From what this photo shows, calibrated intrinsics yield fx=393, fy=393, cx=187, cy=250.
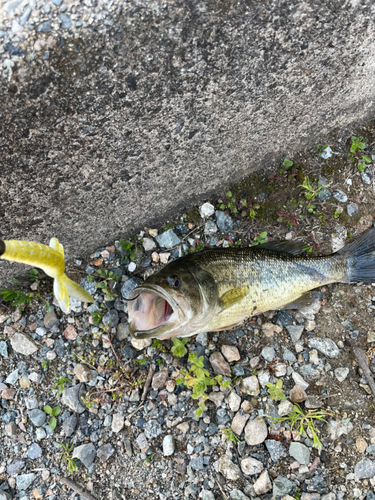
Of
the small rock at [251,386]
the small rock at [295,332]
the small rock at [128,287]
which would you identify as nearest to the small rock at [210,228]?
the small rock at [128,287]

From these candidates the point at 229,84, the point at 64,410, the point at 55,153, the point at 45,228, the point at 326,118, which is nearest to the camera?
the point at 55,153

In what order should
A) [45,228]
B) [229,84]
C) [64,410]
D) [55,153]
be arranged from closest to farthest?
[55,153], [229,84], [45,228], [64,410]

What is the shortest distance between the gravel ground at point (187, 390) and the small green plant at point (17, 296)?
1.8 inches

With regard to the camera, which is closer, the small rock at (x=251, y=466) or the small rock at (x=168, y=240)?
the small rock at (x=251, y=466)

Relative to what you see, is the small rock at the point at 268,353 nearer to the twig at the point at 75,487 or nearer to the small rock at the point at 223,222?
the small rock at the point at 223,222

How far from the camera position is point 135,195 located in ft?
12.1

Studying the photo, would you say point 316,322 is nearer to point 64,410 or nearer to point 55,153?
point 64,410

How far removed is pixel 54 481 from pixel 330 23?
472 cm

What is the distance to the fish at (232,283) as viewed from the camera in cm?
313

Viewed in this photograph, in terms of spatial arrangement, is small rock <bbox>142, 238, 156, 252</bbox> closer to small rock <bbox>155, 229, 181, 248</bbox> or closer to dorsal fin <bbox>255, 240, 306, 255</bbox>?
small rock <bbox>155, 229, 181, 248</bbox>

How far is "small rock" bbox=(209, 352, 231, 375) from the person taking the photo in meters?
3.75

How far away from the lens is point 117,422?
3.73 metres

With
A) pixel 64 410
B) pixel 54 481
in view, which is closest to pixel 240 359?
pixel 64 410

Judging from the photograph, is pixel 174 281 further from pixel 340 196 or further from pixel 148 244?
pixel 340 196
